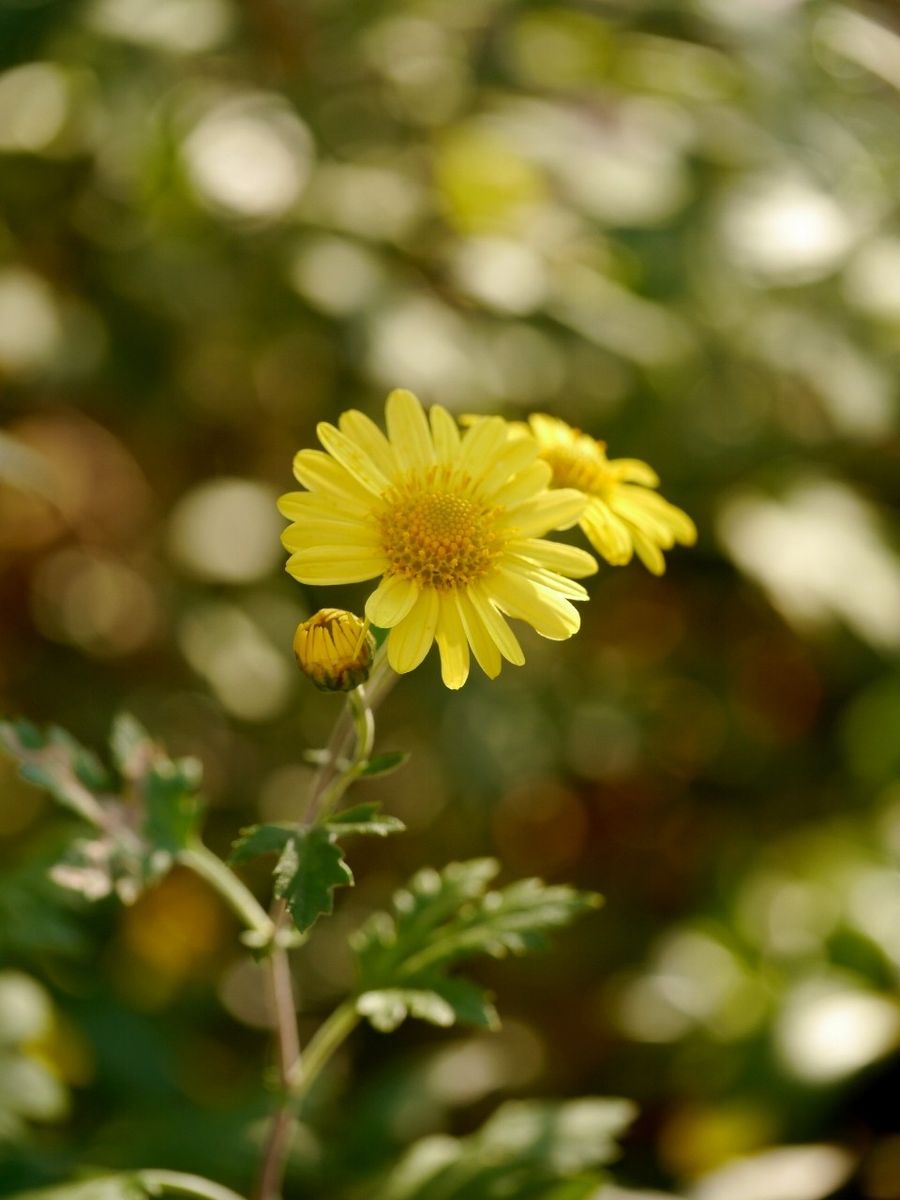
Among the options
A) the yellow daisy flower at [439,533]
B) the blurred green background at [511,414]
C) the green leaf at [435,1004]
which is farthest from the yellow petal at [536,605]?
the blurred green background at [511,414]

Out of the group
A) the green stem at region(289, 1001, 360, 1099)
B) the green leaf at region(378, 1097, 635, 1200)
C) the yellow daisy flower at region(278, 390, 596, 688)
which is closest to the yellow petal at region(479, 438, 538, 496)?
the yellow daisy flower at region(278, 390, 596, 688)

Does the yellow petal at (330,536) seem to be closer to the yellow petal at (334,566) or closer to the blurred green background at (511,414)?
the yellow petal at (334,566)

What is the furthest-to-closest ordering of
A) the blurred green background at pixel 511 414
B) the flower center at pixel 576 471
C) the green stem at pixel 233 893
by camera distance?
the blurred green background at pixel 511 414, the flower center at pixel 576 471, the green stem at pixel 233 893

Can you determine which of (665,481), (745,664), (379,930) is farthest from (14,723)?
(745,664)

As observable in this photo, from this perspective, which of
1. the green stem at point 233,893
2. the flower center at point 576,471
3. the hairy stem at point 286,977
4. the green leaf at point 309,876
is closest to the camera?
the green leaf at point 309,876

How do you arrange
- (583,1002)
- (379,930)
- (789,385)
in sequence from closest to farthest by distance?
(379,930)
(583,1002)
(789,385)

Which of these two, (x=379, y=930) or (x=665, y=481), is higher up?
(x=665, y=481)

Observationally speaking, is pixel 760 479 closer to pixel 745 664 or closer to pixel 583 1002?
pixel 745 664
